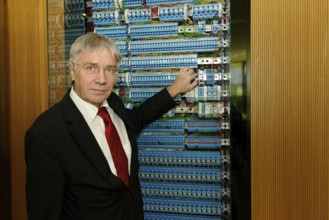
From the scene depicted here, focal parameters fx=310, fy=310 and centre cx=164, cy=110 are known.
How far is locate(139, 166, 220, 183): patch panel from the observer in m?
1.73

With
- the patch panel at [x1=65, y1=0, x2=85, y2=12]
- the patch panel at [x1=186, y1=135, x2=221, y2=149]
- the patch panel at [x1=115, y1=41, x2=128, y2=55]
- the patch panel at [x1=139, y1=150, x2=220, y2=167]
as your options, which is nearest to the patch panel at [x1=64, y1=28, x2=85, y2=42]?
the patch panel at [x1=65, y1=0, x2=85, y2=12]

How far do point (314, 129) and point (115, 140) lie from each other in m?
0.96

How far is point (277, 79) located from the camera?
60.0 inches

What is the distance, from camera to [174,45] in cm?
175

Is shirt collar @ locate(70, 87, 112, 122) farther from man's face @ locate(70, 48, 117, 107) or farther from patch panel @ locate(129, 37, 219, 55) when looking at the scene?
patch panel @ locate(129, 37, 219, 55)

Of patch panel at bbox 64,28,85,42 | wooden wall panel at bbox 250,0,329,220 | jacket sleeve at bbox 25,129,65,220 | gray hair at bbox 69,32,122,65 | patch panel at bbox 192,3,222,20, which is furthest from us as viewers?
patch panel at bbox 64,28,85,42

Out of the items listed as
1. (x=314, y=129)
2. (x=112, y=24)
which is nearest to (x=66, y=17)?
(x=112, y=24)

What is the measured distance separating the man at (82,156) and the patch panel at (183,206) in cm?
31

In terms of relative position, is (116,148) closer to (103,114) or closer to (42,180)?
(103,114)

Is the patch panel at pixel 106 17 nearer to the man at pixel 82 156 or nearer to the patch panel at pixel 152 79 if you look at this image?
the patch panel at pixel 152 79

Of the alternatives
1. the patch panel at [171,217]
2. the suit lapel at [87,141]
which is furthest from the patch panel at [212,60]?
the patch panel at [171,217]

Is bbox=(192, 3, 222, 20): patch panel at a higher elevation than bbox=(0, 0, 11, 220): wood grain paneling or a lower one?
higher

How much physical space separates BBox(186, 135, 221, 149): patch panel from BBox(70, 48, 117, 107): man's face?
602 millimetres

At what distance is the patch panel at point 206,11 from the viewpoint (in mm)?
1670
